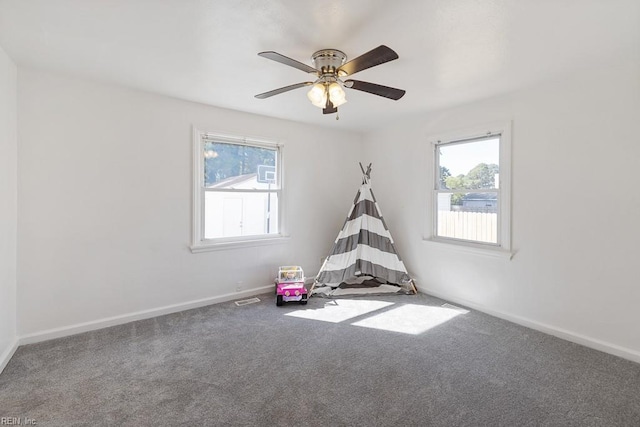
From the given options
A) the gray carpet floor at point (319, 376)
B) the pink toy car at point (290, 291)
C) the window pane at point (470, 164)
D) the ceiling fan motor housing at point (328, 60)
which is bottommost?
the gray carpet floor at point (319, 376)

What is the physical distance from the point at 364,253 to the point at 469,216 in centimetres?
141

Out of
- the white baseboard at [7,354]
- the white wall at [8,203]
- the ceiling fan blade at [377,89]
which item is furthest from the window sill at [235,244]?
the ceiling fan blade at [377,89]

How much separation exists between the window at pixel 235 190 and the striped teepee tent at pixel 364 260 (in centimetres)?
93

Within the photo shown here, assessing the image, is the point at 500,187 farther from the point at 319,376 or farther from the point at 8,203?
the point at 8,203

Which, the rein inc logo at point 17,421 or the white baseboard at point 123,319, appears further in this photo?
the white baseboard at point 123,319

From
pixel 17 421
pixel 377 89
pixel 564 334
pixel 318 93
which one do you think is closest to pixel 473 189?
pixel 564 334

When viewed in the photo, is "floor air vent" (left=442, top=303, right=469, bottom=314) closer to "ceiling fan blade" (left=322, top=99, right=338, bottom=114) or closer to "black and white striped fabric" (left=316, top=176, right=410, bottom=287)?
"black and white striped fabric" (left=316, top=176, right=410, bottom=287)

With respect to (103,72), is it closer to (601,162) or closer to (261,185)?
(261,185)

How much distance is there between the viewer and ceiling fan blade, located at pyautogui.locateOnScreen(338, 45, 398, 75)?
69.6 inches

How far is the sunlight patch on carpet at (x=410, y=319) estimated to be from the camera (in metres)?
3.04

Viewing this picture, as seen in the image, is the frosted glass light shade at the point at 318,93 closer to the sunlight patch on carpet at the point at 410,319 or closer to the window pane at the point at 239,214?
the window pane at the point at 239,214

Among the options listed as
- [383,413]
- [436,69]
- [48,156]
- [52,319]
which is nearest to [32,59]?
[48,156]

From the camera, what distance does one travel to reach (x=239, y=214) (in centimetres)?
402

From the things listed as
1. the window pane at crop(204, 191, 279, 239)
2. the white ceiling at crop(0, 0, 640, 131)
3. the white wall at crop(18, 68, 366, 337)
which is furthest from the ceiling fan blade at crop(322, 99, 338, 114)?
the window pane at crop(204, 191, 279, 239)
